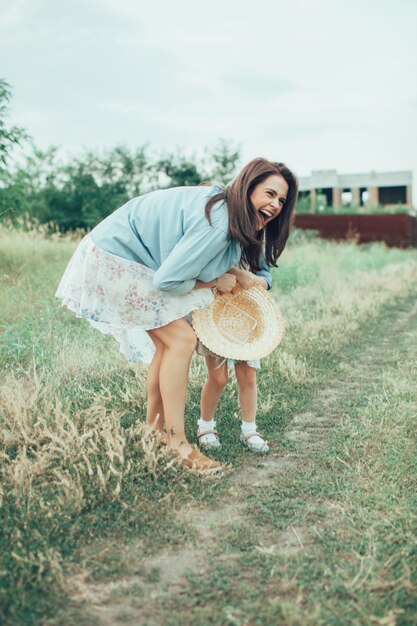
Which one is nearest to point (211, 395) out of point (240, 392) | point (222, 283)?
point (240, 392)

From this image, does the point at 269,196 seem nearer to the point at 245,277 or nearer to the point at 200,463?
the point at 245,277

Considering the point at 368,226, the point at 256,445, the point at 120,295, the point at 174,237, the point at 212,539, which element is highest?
the point at 174,237

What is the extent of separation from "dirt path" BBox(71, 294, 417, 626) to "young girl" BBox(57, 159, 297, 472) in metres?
0.35

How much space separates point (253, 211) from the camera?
3.55 m

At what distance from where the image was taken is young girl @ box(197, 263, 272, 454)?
13.1ft

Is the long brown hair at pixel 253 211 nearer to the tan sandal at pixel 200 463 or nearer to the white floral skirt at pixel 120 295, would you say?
the white floral skirt at pixel 120 295

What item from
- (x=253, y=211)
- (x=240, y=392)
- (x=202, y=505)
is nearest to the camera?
(x=202, y=505)

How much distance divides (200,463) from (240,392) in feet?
2.26

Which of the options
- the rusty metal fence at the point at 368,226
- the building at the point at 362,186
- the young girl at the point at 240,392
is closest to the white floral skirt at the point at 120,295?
the young girl at the point at 240,392

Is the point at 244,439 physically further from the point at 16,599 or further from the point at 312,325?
the point at 312,325

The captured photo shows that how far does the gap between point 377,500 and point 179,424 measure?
114cm

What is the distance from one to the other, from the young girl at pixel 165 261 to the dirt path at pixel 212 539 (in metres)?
0.35

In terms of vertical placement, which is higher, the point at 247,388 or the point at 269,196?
the point at 269,196

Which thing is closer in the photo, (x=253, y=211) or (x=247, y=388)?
(x=253, y=211)
